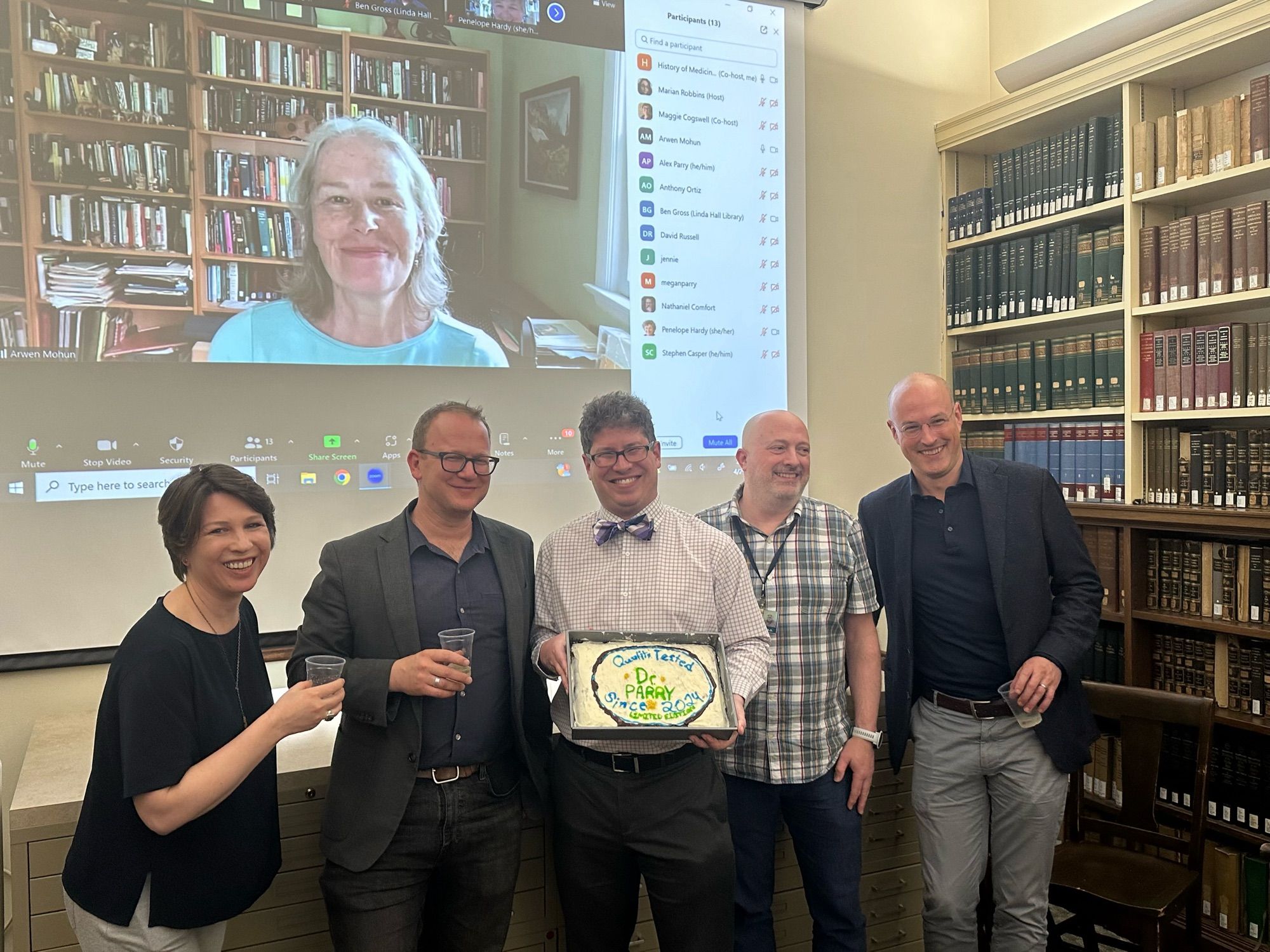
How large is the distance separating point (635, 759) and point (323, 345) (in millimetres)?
1868

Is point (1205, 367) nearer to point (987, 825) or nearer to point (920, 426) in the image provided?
point (920, 426)

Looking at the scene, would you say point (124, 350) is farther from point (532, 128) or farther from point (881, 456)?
point (881, 456)

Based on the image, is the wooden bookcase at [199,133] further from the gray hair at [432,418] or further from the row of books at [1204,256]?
the row of books at [1204,256]

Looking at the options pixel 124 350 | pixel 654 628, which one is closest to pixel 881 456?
pixel 654 628

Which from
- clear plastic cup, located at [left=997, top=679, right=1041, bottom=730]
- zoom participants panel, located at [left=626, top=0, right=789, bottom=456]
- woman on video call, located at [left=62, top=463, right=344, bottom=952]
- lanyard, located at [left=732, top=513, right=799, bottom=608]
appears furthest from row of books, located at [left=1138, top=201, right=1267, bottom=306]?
woman on video call, located at [left=62, top=463, right=344, bottom=952]

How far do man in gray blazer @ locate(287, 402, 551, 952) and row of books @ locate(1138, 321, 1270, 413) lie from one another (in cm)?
262

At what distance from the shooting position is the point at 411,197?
125 inches

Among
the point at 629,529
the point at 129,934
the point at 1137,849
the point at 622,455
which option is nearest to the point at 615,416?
the point at 622,455

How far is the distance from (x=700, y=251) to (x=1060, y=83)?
160cm

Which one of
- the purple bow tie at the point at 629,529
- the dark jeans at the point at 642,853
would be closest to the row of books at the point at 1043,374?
the purple bow tie at the point at 629,529

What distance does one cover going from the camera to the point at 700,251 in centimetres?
365

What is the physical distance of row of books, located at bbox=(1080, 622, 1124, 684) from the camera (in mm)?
3484

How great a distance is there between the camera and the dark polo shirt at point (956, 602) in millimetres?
2352

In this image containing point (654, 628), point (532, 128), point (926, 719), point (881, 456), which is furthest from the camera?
point (881, 456)
